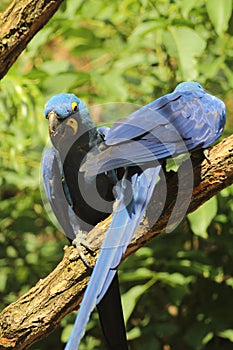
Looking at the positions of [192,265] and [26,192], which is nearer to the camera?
[192,265]

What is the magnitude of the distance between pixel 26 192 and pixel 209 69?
4.03 feet

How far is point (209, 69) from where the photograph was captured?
11.8ft

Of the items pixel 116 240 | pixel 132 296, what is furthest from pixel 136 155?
pixel 132 296

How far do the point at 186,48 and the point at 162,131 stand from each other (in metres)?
0.88

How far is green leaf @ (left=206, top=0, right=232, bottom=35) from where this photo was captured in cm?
322

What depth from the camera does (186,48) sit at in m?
3.39

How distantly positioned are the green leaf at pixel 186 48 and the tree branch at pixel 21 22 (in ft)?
2.55

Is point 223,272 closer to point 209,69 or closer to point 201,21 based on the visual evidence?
point 209,69

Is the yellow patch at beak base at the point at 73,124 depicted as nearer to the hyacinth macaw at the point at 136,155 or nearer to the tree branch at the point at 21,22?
the hyacinth macaw at the point at 136,155

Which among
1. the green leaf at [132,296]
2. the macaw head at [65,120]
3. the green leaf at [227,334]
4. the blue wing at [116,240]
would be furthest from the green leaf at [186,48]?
the green leaf at [227,334]

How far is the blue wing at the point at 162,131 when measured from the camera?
256 cm

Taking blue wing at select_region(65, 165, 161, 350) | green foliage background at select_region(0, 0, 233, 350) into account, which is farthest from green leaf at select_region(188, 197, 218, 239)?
blue wing at select_region(65, 165, 161, 350)

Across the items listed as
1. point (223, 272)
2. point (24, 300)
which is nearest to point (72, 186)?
point (24, 300)

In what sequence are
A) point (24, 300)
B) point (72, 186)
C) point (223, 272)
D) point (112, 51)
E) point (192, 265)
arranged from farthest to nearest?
point (112, 51), point (223, 272), point (192, 265), point (72, 186), point (24, 300)
